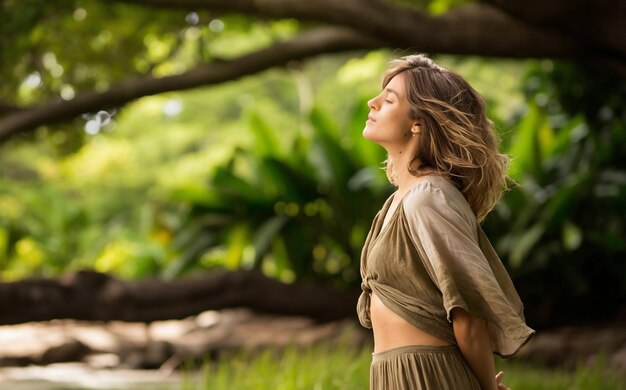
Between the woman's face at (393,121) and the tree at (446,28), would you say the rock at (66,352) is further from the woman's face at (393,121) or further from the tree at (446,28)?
the woman's face at (393,121)

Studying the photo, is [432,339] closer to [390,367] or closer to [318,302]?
[390,367]

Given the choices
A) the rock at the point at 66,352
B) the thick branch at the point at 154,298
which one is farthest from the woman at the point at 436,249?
the rock at the point at 66,352

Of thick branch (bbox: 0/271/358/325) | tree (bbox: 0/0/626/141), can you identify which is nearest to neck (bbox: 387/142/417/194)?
tree (bbox: 0/0/626/141)

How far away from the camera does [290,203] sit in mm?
9555

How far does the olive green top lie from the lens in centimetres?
194

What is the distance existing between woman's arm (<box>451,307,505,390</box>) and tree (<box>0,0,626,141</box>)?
4064 millimetres

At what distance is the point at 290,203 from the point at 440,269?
25.0 ft

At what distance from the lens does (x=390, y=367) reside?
6.81ft

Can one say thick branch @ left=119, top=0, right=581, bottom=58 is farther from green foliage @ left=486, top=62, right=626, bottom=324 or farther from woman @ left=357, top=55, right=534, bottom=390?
woman @ left=357, top=55, right=534, bottom=390

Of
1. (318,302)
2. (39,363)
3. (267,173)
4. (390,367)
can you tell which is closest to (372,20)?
(318,302)

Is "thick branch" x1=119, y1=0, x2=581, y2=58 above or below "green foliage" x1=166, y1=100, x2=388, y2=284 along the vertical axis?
above

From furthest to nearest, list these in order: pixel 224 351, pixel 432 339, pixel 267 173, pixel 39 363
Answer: pixel 267 173 → pixel 224 351 → pixel 39 363 → pixel 432 339

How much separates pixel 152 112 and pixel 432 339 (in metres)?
20.5

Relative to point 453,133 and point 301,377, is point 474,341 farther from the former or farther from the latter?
point 301,377
